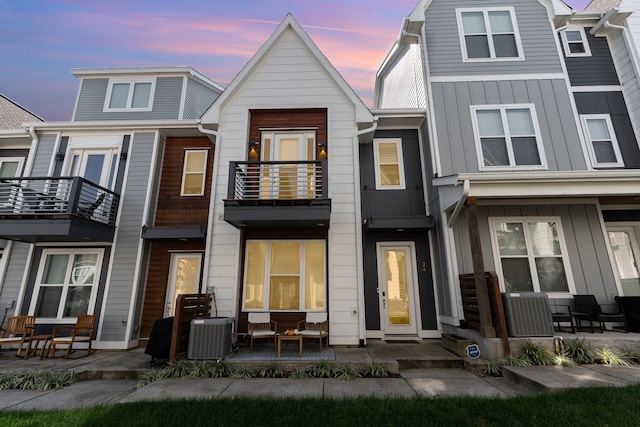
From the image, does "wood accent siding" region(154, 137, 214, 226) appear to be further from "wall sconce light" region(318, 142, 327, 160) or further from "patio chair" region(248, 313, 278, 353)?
"wall sconce light" region(318, 142, 327, 160)

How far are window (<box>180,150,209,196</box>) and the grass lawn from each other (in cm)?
600

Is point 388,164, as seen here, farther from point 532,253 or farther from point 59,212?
point 59,212

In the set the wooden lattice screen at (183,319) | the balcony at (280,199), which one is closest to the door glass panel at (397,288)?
the balcony at (280,199)

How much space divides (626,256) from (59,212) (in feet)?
49.3

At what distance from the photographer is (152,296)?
7.70 metres

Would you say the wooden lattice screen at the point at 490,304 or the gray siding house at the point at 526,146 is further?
the gray siding house at the point at 526,146

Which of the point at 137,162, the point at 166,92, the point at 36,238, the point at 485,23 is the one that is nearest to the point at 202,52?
the point at 166,92

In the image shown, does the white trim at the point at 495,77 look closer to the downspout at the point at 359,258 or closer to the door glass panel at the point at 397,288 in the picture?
the downspout at the point at 359,258

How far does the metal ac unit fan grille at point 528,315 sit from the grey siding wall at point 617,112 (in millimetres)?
5624

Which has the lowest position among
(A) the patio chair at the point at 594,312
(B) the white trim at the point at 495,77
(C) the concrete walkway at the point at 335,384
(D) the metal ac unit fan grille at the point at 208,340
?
(C) the concrete walkway at the point at 335,384

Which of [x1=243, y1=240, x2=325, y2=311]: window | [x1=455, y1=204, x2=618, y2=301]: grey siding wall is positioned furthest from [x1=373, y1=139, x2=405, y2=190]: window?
[x1=243, y1=240, x2=325, y2=311]: window

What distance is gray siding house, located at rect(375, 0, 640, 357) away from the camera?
268 inches

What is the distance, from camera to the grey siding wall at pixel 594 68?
26.8 feet

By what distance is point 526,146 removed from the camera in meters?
7.58
